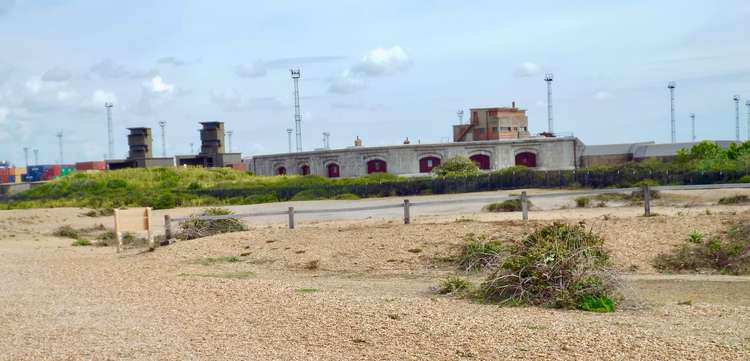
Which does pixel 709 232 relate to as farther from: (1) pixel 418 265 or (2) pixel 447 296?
(2) pixel 447 296

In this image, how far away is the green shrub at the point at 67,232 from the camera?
30458 mm

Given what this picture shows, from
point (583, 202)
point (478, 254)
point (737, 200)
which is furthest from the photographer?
point (583, 202)

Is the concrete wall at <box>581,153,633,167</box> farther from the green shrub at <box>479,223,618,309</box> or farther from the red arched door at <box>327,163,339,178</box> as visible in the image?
the green shrub at <box>479,223,618,309</box>

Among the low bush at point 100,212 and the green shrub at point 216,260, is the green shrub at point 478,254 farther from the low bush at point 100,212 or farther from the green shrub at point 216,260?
the low bush at point 100,212

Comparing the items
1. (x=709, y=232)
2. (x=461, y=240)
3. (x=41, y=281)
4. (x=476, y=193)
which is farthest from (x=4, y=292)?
(x=476, y=193)

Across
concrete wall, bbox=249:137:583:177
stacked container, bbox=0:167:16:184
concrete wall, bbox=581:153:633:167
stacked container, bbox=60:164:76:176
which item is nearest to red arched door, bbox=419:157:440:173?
concrete wall, bbox=249:137:583:177

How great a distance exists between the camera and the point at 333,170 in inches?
2446

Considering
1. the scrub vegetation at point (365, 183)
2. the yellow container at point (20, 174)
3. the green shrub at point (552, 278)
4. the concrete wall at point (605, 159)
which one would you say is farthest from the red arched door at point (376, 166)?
the yellow container at point (20, 174)

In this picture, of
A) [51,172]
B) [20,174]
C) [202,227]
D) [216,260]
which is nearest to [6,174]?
[20,174]

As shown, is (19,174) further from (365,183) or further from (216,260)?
(216,260)

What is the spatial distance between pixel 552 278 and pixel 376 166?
4757cm

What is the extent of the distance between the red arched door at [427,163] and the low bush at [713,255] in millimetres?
41253

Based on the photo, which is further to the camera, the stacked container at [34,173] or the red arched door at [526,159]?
the stacked container at [34,173]

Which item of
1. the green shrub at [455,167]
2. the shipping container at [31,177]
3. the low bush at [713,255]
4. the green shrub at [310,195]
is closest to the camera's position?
the low bush at [713,255]
